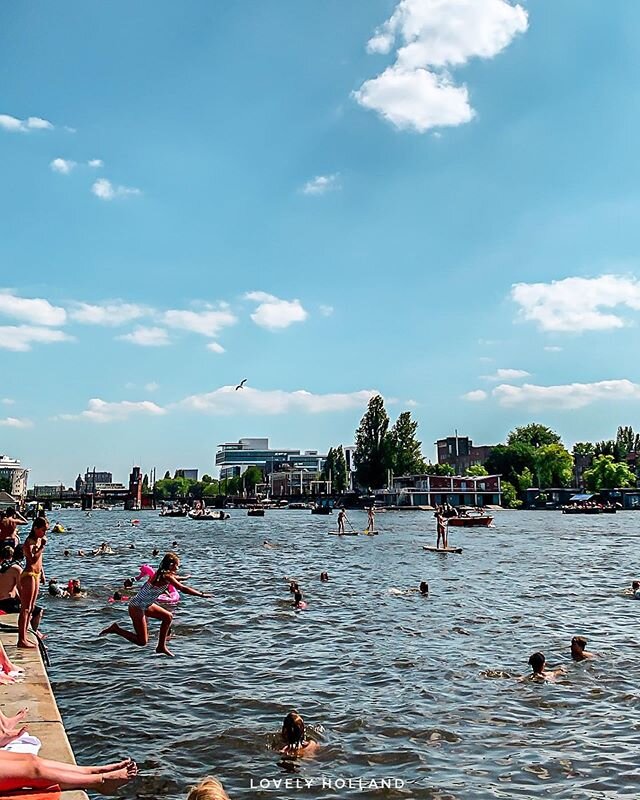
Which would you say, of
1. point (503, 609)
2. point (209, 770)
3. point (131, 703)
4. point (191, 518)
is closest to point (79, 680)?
point (131, 703)

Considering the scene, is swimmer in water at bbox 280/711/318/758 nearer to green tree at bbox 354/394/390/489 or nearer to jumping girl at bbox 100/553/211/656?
jumping girl at bbox 100/553/211/656

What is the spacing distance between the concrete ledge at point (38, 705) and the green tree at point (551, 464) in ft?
560

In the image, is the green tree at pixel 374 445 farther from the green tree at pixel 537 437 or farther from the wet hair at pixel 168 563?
the wet hair at pixel 168 563

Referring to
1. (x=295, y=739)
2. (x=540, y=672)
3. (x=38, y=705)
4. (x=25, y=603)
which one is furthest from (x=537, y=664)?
(x=25, y=603)

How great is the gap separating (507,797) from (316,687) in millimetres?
5942

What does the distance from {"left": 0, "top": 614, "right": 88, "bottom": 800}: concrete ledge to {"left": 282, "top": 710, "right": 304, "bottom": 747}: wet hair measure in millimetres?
3508

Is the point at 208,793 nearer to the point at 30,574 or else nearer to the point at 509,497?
the point at 30,574

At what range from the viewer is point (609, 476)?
161m

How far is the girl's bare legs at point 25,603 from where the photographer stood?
46.0 feet

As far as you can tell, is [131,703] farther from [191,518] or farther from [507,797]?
[191,518]

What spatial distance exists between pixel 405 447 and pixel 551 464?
37346mm

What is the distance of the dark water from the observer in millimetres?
10758

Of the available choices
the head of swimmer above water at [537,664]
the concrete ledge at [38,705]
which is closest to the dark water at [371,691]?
the head of swimmer above water at [537,664]

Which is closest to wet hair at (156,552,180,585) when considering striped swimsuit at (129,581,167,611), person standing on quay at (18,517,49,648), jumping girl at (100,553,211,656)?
jumping girl at (100,553,211,656)
